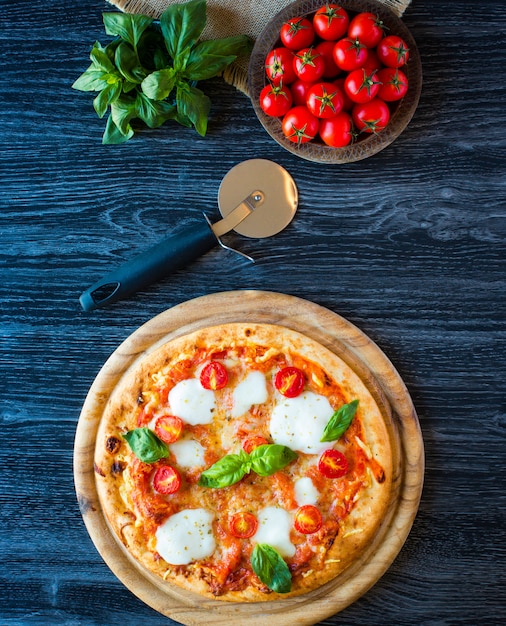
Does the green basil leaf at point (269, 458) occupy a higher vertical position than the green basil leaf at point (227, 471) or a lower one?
higher

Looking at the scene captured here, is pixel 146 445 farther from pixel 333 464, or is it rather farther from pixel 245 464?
pixel 333 464

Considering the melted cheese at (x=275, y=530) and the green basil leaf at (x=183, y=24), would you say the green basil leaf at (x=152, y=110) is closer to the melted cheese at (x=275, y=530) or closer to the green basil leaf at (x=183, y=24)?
the green basil leaf at (x=183, y=24)

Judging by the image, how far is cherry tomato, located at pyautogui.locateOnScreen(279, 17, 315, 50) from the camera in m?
2.75

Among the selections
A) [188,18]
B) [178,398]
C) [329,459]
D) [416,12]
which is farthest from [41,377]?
[416,12]

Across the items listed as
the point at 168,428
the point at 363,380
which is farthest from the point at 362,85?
the point at 168,428

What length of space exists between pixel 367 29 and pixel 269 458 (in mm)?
1815

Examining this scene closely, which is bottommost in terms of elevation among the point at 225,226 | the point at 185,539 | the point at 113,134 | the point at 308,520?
the point at 185,539

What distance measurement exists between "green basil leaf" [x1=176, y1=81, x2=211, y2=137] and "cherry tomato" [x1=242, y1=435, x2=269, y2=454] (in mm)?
1392

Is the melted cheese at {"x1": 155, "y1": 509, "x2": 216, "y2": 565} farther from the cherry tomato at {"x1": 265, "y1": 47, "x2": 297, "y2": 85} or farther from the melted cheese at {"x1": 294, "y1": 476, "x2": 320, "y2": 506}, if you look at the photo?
the cherry tomato at {"x1": 265, "y1": 47, "x2": 297, "y2": 85}

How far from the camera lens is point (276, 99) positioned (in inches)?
109

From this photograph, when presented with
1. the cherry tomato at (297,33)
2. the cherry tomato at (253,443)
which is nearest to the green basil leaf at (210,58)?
the cherry tomato at (297,33)

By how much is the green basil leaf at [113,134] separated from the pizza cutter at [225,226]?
48cm

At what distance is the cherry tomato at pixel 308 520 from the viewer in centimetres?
280

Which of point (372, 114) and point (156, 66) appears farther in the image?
point (156, 66)
